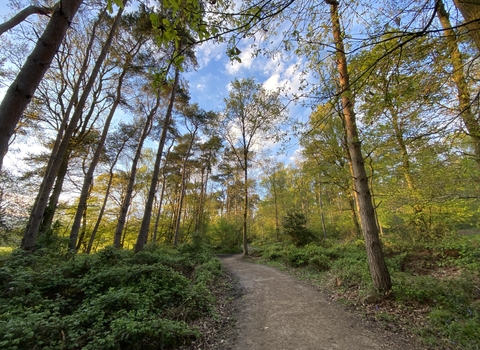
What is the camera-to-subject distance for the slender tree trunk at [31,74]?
4.69ft

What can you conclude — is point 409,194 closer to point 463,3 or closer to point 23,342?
point 463,3

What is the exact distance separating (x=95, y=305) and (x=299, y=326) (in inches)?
124

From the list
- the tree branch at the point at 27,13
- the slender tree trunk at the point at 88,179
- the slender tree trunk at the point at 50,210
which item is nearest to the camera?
the tree branch at the point at 27,13

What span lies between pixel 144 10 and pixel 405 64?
28.3 ft

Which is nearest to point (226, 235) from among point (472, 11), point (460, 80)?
point (460, 80)

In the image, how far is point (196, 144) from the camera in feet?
53.2

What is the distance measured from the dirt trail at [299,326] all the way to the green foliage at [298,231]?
6.78 metres

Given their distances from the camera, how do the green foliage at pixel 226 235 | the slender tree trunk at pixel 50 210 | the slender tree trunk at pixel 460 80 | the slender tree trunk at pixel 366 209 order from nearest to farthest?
the slender tree trunk at pixel 460 80
the slender tree trunk at pixel 366 209
the slender tree trunk at pixel 50 210
the green foliage at pixel 226 235

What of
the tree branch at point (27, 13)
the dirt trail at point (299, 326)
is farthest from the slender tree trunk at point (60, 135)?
the dirt trail at point (299, 326)

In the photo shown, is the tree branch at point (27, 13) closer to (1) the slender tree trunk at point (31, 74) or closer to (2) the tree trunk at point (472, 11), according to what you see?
(1) the slender tree trunk at point (31, 74)

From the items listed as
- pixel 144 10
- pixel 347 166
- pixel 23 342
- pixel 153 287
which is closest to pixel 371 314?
pixel 153 287

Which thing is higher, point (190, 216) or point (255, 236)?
point (190, 216)

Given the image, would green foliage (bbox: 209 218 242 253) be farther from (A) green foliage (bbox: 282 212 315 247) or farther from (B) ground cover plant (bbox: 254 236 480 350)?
(B) ground cover plant (bbox: 254 236 480 350)

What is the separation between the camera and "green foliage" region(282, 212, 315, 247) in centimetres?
1155
